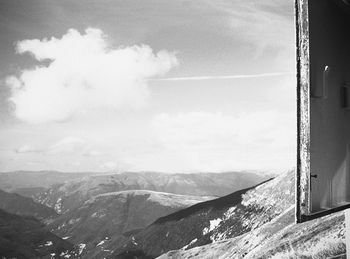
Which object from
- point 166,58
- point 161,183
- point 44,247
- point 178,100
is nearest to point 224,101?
point 178,100

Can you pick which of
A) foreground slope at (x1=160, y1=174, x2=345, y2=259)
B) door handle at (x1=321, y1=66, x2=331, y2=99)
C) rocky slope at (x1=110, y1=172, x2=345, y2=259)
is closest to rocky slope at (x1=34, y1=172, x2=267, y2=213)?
rocky slope at (x1=110, y1=172, x2=345, y2=259)

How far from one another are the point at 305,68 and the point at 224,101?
23.3 feet

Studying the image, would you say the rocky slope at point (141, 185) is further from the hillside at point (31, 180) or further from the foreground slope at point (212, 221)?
the foreground slope at point (212, 221)

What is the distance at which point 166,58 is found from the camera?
8836mm

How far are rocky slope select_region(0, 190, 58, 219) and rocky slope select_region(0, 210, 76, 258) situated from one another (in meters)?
0.13

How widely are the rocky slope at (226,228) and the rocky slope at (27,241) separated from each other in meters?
1.28

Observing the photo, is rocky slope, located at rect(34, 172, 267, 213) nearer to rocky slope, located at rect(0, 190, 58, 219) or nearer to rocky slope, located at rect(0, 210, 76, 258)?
rocky slope, located at rect(0, 190, 58, 219)

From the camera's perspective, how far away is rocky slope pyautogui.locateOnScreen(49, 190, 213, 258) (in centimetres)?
838

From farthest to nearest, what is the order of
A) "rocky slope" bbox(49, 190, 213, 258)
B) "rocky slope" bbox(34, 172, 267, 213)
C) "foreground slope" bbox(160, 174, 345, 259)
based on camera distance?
"rocky slope" bbox(34, 172, 267, 213), "rocky slope" bbox(49, 190, 213, 258), "foreground slope" bbox(160, 174, 345, 259)

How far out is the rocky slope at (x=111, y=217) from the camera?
27.5 ft

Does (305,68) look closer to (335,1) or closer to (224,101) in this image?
(335,1)

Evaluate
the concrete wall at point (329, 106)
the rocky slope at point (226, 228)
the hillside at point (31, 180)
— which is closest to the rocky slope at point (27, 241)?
the hillside at point (31, 180)

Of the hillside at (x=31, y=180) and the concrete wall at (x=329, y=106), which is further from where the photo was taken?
the hillside at (x=31, y=180)

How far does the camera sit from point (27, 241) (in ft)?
28.0
